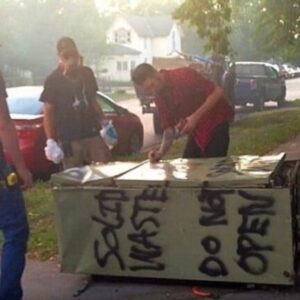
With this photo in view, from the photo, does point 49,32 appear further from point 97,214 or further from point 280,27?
point 97,214

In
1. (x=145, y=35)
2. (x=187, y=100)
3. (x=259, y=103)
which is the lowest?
(x=259, y=103)

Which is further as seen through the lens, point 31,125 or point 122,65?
point 122,65

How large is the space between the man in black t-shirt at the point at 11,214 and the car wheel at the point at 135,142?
8.84 metres

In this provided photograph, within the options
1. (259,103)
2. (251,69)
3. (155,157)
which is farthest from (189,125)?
(251,69)

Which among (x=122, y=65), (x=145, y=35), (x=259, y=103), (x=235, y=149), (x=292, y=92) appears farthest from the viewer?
(x=145, y=35)

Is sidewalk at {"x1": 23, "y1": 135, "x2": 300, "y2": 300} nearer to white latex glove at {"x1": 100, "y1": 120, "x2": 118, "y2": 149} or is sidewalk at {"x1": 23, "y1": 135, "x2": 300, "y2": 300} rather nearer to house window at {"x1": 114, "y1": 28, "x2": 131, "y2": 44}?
white latex glove at {"x1": 100, "y1": 120, "x2": 118, "y2": 149}

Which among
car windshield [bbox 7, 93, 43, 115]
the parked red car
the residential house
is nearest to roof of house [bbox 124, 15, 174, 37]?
the residential house

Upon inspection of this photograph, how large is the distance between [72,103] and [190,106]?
1.52 meters

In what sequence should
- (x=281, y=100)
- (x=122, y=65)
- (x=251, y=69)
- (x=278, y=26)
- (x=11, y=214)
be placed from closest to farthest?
(x=11, y=214) → (x=278, y=26) → (x=251, y=69) → (x=281, y=100) → (x=122, y=65)

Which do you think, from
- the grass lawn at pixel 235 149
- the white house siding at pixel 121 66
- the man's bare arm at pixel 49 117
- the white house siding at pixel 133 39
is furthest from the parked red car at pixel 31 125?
the white house siding at pixel 133 39

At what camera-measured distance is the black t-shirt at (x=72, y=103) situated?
702 centimetres

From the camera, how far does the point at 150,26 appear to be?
85062 millimetres

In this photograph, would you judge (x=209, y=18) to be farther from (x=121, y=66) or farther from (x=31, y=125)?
(x=121, y=66)

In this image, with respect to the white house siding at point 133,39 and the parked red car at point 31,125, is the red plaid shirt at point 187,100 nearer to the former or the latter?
the parked red car at point 31,125
